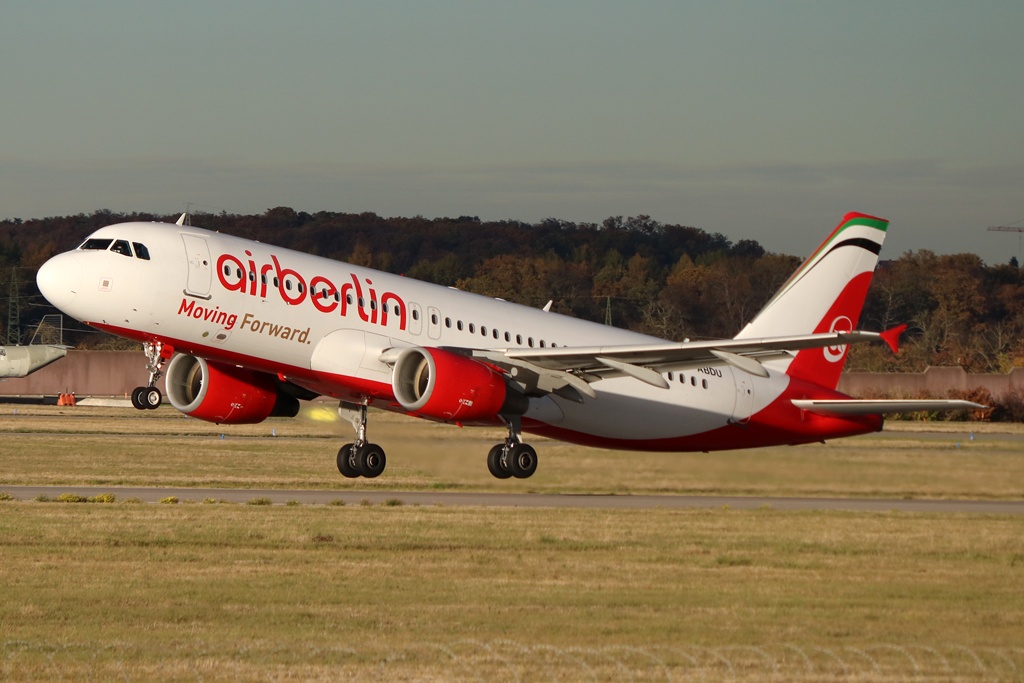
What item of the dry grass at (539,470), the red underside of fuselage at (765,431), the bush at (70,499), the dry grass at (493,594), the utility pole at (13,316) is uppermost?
the utility pole at (13,316)

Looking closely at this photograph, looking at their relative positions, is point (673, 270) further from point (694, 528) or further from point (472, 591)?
point (472, 591)

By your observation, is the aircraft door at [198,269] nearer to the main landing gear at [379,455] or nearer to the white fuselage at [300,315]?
the white fuselage at [300,315]

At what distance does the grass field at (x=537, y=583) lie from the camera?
16.7m

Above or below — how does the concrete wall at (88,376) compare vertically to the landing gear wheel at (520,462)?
above

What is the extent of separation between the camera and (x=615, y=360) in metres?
31.5

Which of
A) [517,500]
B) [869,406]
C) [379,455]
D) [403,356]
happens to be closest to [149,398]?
[403,356]

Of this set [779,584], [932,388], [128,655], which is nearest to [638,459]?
[779,584]

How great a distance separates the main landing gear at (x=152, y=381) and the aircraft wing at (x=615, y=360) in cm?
682

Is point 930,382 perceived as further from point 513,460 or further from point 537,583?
point 537,583

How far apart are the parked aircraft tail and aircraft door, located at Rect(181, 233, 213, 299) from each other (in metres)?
15.7

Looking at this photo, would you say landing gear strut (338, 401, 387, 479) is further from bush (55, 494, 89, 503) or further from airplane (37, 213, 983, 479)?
bush (55, 494, 89, 503)

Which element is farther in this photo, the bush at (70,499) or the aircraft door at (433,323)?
the bush at (70,499)

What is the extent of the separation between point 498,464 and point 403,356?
4.13 m

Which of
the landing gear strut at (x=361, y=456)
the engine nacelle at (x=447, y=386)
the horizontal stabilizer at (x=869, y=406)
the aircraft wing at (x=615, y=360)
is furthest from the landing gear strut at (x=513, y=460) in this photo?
the horizontal stabilizer at (x=869, y=406)
